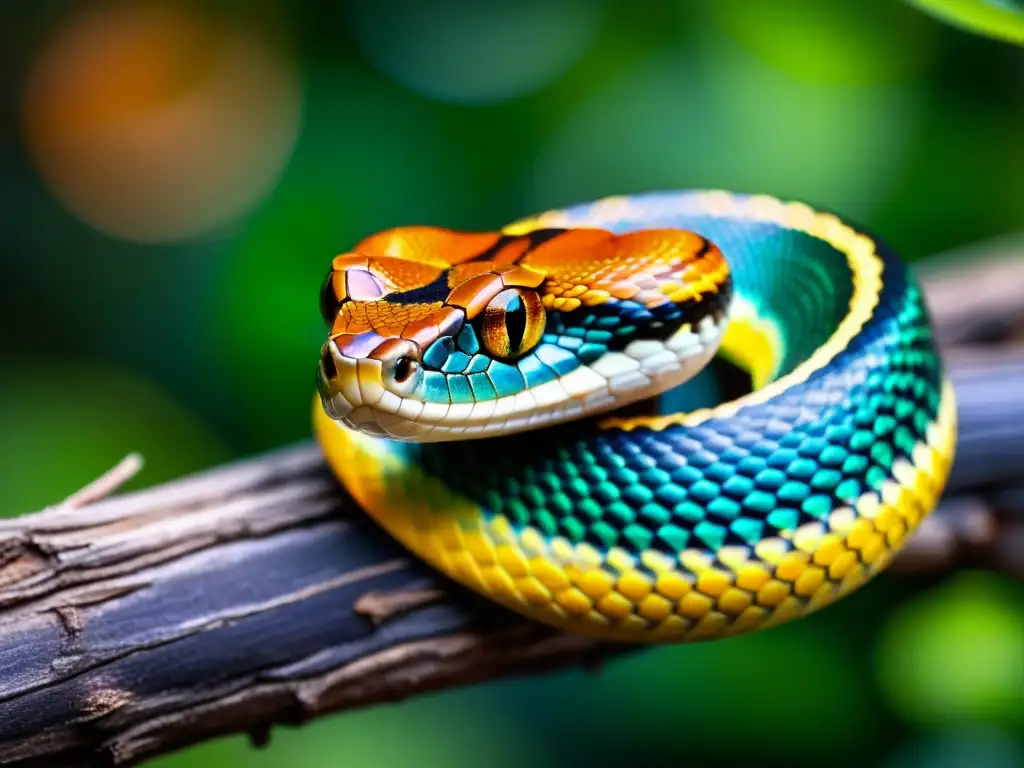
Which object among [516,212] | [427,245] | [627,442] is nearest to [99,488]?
[427,245]

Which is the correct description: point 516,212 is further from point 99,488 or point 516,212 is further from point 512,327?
point 512,327

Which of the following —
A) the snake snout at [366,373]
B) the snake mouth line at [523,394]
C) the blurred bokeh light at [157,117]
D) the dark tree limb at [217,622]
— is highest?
the blurred bokeh light at [157,117]

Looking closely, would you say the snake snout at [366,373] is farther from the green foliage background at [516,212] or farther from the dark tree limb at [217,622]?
the green foliage background at [516,212]

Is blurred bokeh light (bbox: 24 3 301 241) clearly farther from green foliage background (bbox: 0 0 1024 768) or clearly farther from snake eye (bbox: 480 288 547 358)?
snake eye (bbox: 480 288 547 358)

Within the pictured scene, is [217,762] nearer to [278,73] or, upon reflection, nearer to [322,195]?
[322,195]

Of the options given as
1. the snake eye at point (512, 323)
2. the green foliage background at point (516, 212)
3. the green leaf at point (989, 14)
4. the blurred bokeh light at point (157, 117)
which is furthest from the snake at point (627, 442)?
the blurred bokeh light at point (157, 117)

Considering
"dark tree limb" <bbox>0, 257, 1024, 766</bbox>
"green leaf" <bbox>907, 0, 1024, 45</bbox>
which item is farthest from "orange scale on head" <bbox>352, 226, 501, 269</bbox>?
"green leaf" <bbox>907, 0, 1024, 45</bbox>
